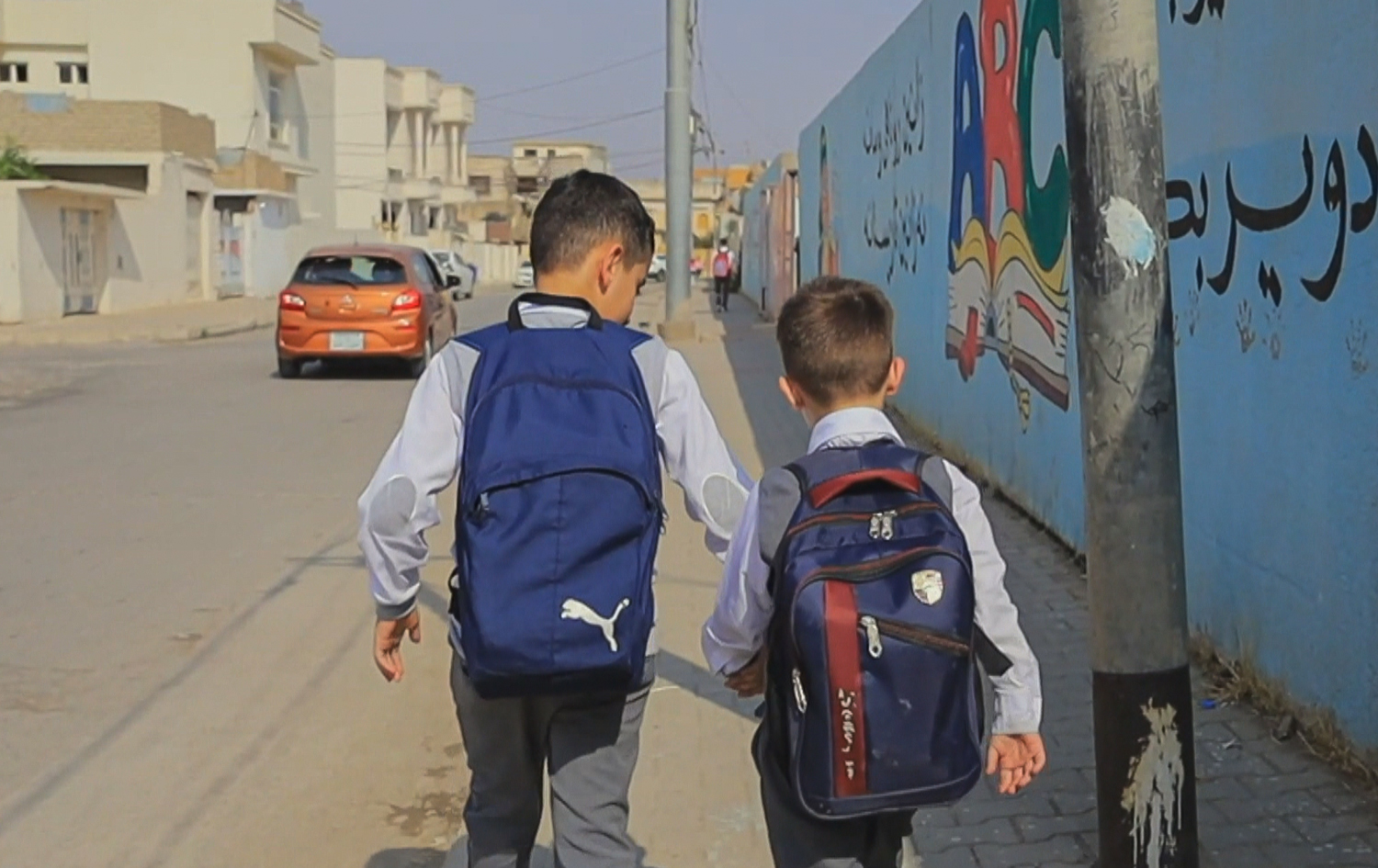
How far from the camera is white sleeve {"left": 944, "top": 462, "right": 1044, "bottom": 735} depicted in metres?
2.67

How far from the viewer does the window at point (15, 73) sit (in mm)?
50062

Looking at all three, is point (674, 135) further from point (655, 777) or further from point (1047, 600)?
point (655, 777)

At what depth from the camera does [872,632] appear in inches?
97.7

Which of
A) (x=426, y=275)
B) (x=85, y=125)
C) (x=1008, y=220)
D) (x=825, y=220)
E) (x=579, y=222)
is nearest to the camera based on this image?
(x=579, y=222)

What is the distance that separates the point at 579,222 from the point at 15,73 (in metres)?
52.4

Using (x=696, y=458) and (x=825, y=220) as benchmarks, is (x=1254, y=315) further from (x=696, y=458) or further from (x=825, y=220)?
(x=825, y=220)

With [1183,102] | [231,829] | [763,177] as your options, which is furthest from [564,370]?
[763,177]

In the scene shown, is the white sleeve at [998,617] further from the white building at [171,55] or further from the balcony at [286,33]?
the balcony at [286,33]

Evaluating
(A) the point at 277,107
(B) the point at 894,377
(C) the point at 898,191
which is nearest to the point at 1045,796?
(B) the point at 894,377

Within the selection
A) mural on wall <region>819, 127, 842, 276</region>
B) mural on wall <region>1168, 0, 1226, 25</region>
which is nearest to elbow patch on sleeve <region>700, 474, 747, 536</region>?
mural on wall <region>1168, 0, 1226, 25</region>

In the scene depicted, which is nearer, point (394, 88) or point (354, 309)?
point (354, 309)

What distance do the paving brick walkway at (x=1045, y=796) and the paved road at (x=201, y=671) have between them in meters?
0.70

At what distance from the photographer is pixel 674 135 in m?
23.6

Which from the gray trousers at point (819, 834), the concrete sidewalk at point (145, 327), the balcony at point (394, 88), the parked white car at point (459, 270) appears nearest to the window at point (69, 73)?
the parked white car at point (459, 270)
